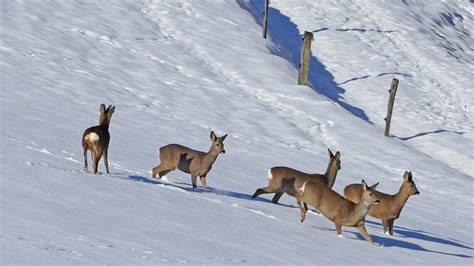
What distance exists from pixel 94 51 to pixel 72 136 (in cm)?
1315

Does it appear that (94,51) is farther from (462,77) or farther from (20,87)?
(462,77)

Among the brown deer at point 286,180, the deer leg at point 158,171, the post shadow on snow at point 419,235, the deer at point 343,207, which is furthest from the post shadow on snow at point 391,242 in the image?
the deer leg at point 158,171

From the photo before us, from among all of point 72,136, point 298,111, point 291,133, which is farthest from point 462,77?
point 72,136

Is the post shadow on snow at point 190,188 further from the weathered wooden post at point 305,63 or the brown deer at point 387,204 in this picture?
the weathered wooden post at point 305,63

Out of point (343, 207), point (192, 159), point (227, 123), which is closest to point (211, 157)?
point (192, 159)

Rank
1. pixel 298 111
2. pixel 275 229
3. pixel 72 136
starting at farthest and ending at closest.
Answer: pixel 298 111, pixel 72 136, pixel 275 229

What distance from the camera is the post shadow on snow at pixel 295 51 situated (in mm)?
35531

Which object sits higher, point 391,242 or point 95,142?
point 95,142

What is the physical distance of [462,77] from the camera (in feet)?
→ 134

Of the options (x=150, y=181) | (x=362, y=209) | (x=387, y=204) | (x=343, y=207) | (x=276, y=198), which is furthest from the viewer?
(x=276, y=198)

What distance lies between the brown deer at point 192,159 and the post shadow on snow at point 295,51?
18.6 meters

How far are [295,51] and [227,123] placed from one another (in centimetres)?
Answer: 1612

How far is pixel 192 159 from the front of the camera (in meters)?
14.9

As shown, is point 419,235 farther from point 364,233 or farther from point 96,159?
point 96,159
